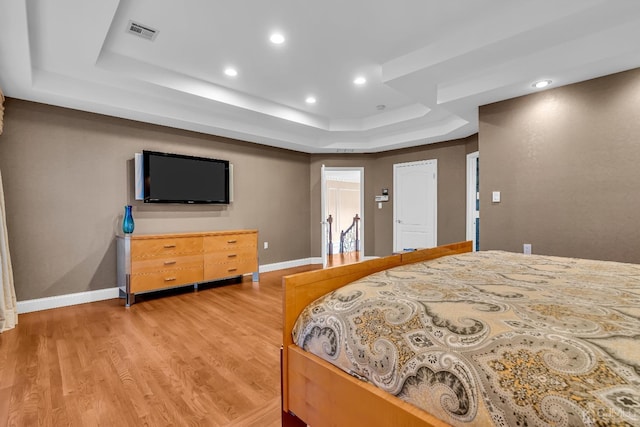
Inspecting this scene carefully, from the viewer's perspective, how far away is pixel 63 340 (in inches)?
99.1

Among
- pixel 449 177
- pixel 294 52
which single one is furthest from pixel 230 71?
pixel 449 177

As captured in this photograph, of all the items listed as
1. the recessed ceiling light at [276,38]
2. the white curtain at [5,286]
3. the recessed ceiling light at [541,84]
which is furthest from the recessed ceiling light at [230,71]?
the recessed ceiling light at [541,84]

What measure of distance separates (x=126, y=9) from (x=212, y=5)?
649mm

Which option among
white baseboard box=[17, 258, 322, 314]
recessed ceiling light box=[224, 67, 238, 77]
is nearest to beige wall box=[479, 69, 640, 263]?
recessed ceiling light box=[224, 67, 238, 77]

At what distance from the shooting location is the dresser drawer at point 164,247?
3.49m

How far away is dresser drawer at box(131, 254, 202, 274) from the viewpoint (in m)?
3.49

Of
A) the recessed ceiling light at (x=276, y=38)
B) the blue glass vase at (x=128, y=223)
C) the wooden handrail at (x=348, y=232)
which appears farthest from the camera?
the wooden handrail at (x=348, y=232)

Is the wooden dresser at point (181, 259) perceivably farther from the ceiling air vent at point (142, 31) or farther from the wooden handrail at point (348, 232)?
the wooden handrail at point (348, 232)

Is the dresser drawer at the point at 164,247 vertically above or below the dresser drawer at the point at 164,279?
above

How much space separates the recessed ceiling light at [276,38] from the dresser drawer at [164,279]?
2.81 metres

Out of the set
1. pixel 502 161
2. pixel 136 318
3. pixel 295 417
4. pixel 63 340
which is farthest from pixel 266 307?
pixel 502 161

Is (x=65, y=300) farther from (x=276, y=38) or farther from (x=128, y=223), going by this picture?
(x=276, y=38)

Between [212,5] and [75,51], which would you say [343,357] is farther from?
[75,51]

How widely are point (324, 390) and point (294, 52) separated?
9.41 feet
